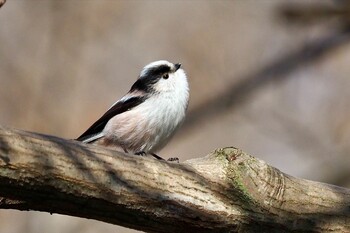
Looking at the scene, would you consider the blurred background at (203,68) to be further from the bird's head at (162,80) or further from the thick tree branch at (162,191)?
the thick tree branch at (162,191)

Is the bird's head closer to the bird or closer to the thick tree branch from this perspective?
the bird

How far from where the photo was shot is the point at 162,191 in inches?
126

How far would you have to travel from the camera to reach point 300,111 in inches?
327

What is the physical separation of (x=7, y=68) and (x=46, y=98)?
58 centimetres

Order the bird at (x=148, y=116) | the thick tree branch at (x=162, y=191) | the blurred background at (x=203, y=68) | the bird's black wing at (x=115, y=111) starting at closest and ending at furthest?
the thick tree branch at (x=162, y=191) < the bird at (x=148, y=116) < the bird's black wing at (x=115, y=111) < the blurred background at (x=203, y=68)

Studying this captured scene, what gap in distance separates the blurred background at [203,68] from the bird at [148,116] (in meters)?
2.16

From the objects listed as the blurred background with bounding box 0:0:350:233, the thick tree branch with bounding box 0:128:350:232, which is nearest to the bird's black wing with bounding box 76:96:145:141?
the thick tree branch with bounding box 0:128:350:232

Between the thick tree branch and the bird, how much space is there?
1.69 meters

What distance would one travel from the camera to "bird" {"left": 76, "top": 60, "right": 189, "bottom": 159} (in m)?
5.24

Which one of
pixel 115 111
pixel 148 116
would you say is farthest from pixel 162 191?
pixel 115 111

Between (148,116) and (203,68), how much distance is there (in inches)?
130

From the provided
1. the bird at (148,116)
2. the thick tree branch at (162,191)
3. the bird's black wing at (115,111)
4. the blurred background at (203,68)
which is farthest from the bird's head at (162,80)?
the blurred background at (203,68)

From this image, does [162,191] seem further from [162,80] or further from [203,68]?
[203,68]

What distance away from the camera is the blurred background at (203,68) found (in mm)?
8055
